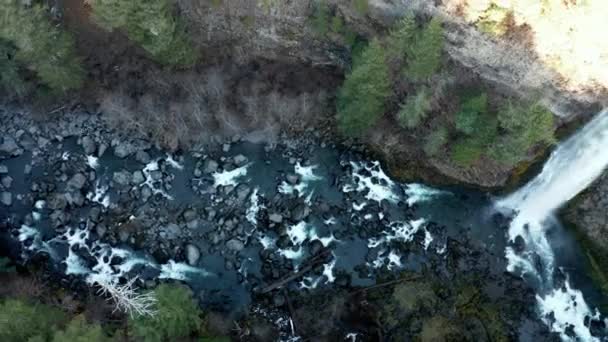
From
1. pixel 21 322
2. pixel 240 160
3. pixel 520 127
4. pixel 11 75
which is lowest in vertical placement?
pixel 21 322

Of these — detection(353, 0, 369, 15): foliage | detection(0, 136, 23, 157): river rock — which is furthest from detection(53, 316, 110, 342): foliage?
detection(353, 0, 369, 15): foliage

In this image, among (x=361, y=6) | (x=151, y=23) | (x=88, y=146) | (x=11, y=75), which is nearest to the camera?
(x=151, y=23)

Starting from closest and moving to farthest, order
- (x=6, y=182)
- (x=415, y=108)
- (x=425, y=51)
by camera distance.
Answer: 1. (x=425, y=51)
2. (x=415, y=108)
3. (x=6, y=182)

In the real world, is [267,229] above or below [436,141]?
below

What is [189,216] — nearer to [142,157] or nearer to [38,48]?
[142,157]

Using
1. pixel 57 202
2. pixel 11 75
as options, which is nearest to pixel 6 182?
pixel 57 202

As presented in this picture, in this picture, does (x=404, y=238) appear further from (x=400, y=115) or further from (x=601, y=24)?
(x=601, y=24)

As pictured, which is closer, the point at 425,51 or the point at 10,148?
the point at 425,51
